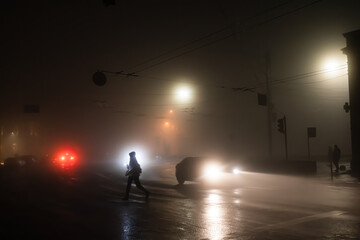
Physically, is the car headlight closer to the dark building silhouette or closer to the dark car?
the dark car

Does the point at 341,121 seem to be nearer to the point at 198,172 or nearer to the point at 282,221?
the point at 198,172

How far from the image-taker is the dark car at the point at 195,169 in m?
21.5

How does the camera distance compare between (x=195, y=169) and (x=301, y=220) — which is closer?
(x=301, y=220)

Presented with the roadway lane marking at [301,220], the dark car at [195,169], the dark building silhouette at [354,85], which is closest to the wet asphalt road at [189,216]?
the roadway lane marking at [301,220]

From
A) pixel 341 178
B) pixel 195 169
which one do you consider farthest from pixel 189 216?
pixel 341 178

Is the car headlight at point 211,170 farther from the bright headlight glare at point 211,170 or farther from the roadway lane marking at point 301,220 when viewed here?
the roadway lane marking at point 301,220

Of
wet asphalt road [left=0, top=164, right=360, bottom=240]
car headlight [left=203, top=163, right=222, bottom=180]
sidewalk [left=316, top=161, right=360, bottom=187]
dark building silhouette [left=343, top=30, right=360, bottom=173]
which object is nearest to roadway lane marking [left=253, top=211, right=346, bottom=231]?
wet asphalt road [left=0, top=164, right=360, bottom=240]

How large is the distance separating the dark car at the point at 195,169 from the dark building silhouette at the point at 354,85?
8.86 metres

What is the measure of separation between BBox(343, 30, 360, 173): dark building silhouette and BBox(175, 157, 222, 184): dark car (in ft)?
29.1

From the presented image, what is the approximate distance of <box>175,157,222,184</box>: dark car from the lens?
2152 cm

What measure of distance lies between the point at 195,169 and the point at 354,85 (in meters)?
11.6

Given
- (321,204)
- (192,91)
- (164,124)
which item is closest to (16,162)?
(192,91)

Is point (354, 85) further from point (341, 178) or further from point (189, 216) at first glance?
point (189, 216)

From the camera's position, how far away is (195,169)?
2194 cm
